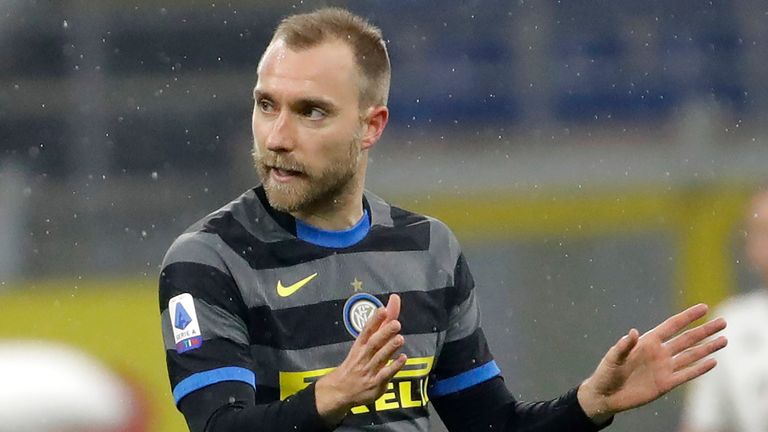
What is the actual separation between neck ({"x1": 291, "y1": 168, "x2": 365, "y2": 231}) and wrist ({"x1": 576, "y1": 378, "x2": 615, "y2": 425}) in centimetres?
50

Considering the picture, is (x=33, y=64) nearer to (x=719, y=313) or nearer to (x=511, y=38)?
(x=511, y=38)

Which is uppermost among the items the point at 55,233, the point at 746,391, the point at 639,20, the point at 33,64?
the point at 33,64

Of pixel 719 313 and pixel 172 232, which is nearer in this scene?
pixel 719 313

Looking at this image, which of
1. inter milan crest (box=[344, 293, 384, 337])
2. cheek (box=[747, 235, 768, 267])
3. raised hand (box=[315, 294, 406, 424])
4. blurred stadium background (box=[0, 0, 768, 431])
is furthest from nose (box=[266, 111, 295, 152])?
blurred stadium background (box=[0, 0, 768, 431])

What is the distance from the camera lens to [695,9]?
25.6 ft

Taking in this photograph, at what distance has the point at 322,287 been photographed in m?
2.54

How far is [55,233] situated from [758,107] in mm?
3467

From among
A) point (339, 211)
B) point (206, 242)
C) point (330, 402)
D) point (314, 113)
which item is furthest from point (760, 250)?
point (330, 402)

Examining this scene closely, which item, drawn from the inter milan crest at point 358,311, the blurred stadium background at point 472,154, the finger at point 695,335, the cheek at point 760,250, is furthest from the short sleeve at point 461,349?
the blurred stadium background at point 472,154

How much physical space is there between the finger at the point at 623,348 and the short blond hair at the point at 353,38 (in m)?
0.63

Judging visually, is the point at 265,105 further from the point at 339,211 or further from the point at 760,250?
the point at 760,250

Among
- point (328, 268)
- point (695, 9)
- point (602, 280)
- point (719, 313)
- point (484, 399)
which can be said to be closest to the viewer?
point (328, 268)

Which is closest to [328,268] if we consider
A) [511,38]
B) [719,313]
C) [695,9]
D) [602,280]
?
[719,313]

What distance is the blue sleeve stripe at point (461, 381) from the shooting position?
2.76 meters
